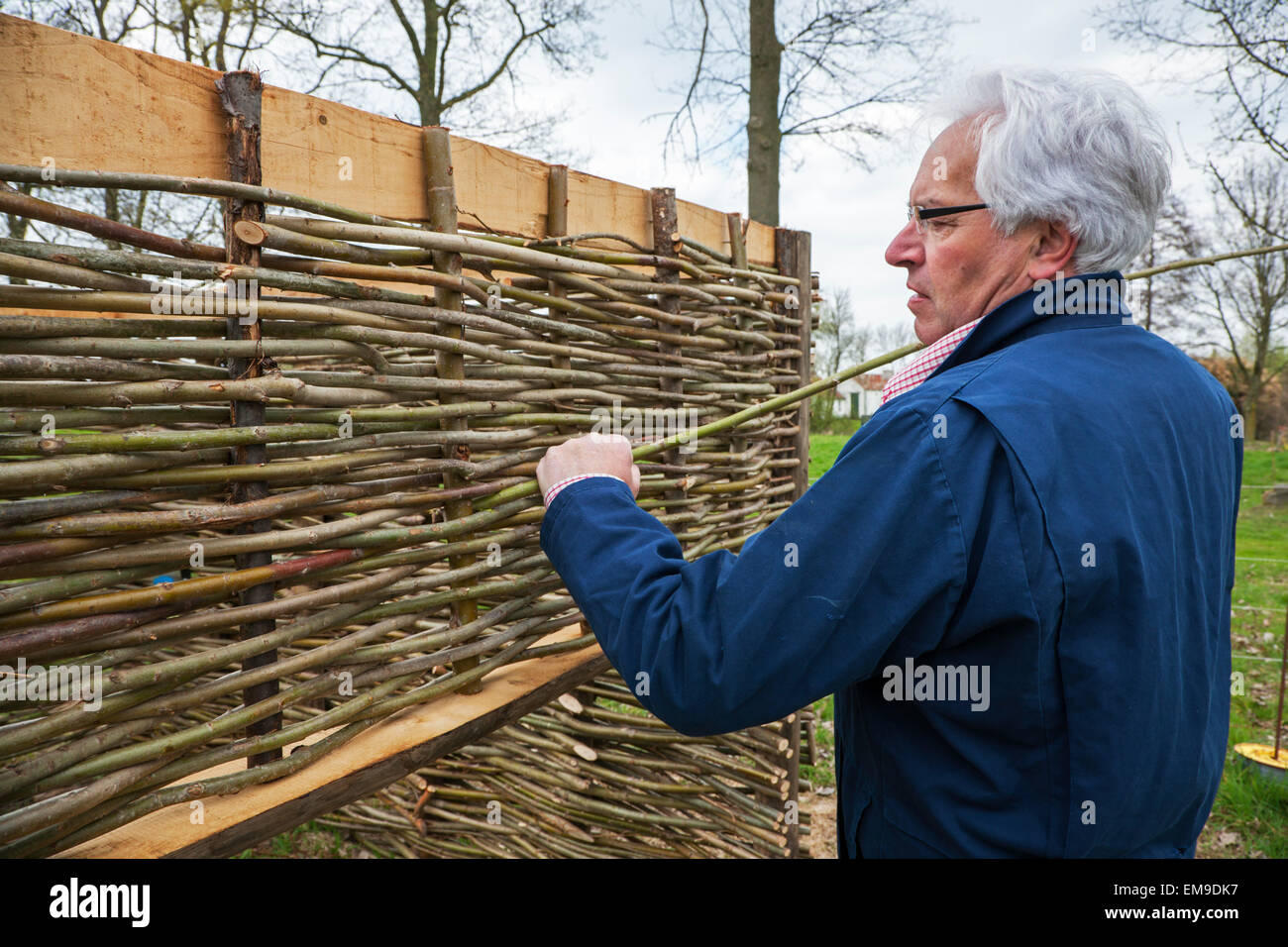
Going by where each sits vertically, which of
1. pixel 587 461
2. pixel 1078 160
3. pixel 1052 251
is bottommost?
pixel 587 461

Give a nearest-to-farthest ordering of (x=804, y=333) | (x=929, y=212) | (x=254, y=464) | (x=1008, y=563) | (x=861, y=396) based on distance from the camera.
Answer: (x=1008, y=563)
(x=929, y=212)
(x=254, y=464)
(x=804, y=333)
(x=861, y=396)

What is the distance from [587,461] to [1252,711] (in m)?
5.27

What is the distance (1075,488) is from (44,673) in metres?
1.36

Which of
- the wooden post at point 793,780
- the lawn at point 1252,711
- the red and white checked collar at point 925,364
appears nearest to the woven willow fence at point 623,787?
the wooden post at point 793,780

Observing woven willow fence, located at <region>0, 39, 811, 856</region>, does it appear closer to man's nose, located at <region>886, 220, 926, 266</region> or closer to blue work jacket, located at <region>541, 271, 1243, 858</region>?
blue work jacket, located at <region>541, 271, 1243, 858</region>

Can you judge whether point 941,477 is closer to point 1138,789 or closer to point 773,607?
point 773,607

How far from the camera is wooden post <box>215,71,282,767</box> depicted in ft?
4.50

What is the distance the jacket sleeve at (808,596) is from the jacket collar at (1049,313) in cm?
23

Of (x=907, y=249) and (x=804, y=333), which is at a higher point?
(x=804, y=333)

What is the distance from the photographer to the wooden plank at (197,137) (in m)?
1.17

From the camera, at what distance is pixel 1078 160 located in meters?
1.19

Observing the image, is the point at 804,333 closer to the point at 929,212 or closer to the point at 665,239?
the point at 665,239

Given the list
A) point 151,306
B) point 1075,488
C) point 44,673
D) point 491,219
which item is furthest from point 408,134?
point 1075,488

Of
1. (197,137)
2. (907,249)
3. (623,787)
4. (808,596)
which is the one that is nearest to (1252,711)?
(623,787)
